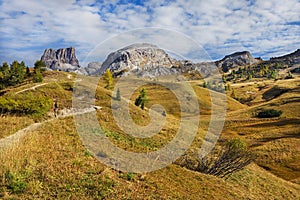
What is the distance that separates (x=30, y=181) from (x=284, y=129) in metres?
66.2

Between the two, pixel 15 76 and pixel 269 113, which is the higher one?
pixel 15 76

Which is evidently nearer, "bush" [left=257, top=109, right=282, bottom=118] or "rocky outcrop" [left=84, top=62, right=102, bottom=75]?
"rocky outcrop" [left=84, top=62, right=102, bottom=75]

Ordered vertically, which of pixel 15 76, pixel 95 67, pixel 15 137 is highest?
pixel 15 76

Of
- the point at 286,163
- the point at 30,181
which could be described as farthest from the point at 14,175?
the point at 286,163

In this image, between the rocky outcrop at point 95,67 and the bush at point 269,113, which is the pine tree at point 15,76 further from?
the bush at point 269,113

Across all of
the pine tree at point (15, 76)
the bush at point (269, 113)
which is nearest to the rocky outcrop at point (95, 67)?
the pine tree at point (15, 76)

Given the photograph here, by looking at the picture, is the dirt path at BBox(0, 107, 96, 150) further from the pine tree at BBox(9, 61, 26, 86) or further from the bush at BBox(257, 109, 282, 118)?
the bush at BBox(257, 109, 282, 118)

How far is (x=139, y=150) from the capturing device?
55.0 feet

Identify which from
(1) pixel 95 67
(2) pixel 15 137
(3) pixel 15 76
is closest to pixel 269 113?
(1) pixel 95 67

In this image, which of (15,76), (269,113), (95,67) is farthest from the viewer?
(269,113)

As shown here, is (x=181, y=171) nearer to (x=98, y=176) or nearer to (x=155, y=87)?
(x=98, y=176)

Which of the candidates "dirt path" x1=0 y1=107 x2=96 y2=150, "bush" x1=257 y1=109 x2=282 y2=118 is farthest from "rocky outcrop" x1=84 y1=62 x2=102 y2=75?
"bush" x1=257 y1=109 x2=282 y2=118

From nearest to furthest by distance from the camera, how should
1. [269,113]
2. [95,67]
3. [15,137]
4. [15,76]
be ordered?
[15,137]
[95,67]
[15,76]
[269,113]

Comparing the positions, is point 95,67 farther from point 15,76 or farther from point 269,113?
point 269,113
